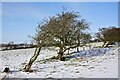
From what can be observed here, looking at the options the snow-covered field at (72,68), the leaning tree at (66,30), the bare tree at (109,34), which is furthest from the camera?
the bare tree at (109,34)

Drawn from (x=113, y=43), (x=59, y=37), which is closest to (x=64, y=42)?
(x=59, y=37)

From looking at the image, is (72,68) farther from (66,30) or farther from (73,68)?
(66,30)

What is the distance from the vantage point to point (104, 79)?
10.7 metres

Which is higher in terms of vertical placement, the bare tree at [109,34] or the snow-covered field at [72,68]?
the bare tree at [109,34]

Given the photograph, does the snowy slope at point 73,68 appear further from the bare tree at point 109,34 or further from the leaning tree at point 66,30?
the bare tree at point 109,34

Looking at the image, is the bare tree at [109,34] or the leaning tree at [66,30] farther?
the bare tree at [109,34]

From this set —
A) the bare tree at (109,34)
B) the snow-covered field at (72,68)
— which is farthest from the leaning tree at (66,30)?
the bare tree at (109,34)

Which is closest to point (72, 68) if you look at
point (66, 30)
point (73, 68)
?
point (73, 68)

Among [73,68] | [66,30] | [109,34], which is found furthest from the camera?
[109,34]

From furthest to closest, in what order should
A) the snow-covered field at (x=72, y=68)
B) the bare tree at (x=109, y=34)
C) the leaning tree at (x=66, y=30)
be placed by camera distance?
1. the bare tree at (x=109, y=34)
2. the leaning tree at (x=66, y=30)
3. the snow-covered field at (x=72, y=68)

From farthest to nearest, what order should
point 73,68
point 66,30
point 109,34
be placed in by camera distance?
point 109,34 → point 66,30 → point 73,68

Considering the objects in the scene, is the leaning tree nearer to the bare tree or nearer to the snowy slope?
the snowy slope

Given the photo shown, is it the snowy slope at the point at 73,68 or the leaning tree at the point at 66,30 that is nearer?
the snowy slope at the point at 73,68

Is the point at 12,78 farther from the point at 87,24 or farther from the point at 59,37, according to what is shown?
the point at 87,24
